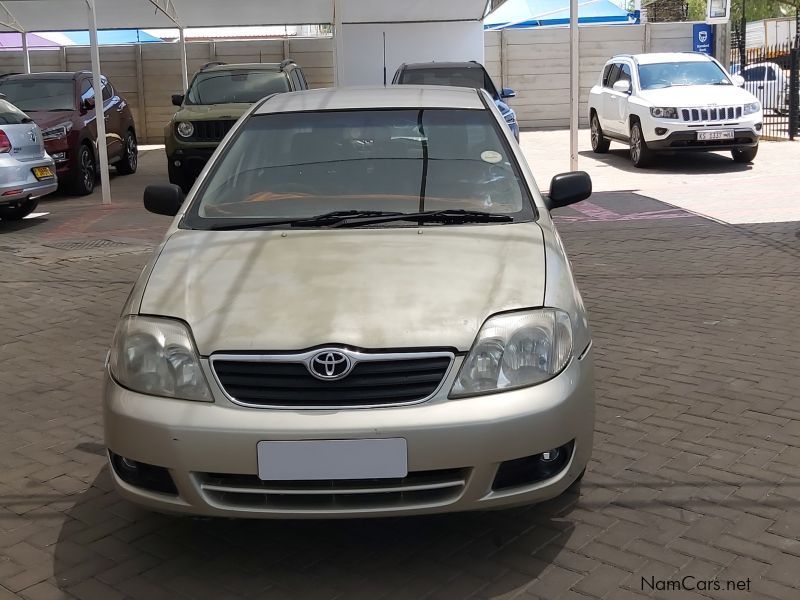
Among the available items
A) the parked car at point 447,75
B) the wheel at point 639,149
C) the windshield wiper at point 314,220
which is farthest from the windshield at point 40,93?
the windshield wiper at point 314,220

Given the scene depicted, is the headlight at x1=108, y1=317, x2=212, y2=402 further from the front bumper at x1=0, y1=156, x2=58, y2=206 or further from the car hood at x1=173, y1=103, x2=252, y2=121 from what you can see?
the car hood at x1=173, y1=103, x2=252, y2=121

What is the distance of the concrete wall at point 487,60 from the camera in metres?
25.9

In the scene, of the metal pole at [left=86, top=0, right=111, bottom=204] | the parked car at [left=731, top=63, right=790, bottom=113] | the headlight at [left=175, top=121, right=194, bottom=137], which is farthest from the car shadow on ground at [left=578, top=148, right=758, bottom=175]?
the metal pole at [left=86, top=0, right=111, bottom=204]

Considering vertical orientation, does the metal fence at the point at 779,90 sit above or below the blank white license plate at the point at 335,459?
above

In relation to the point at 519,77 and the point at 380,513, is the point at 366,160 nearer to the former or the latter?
the point at 380,513

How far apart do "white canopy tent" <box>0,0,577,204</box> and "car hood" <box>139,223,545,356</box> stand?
54.8 ft

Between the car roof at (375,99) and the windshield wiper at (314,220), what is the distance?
788 mm

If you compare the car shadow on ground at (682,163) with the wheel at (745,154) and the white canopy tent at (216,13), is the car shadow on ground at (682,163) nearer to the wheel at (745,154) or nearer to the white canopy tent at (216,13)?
the wheel at (745,154)

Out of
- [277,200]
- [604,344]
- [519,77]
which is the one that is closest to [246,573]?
[277,200]

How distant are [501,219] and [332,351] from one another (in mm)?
1254

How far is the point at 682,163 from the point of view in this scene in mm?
17062

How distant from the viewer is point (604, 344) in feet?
20.6

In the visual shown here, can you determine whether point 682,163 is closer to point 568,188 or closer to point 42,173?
point 42,173

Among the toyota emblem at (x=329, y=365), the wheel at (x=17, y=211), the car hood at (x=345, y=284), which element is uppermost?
the car hood at (x=345, y=284)
